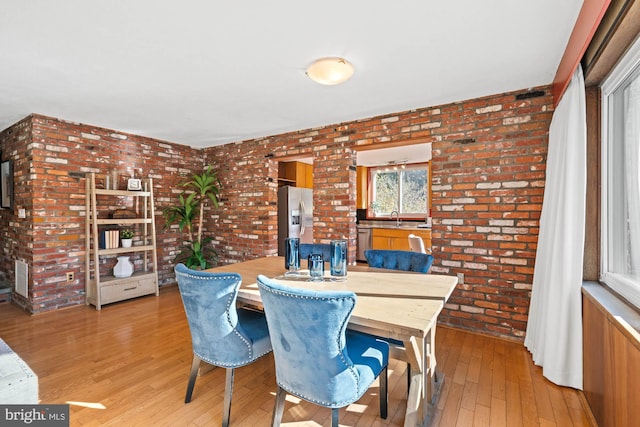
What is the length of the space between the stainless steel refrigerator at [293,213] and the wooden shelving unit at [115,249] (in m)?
1.96

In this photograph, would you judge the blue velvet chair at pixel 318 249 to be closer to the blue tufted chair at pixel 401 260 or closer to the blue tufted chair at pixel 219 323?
the blue tufted chair at pixel 401 260

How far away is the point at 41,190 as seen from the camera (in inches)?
136

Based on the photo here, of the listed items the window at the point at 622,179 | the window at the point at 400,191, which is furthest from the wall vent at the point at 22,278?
the window at the point at 400,191

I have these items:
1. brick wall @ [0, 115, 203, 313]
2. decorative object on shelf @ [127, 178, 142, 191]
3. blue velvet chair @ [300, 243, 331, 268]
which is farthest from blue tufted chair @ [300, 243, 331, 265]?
brick wall @ [0, 115, 203, 313]

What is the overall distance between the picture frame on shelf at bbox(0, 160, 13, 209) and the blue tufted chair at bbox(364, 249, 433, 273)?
15.1ft

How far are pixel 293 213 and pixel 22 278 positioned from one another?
3.55 meters

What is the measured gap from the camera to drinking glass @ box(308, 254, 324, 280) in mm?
1996

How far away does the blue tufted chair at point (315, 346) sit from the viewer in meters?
1.23

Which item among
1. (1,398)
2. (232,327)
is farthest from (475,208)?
(1,398)

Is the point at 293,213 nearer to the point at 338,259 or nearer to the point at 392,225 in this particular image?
the point at 392,225

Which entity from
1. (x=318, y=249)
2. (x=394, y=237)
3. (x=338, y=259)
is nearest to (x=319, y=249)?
(x=318, y=249)

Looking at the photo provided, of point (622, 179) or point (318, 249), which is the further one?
point (318, 249)

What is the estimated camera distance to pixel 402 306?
150 centimetres

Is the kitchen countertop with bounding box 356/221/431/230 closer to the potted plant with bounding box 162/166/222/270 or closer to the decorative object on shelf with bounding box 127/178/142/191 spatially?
the potted plant with bounding box 162/166/222/270
